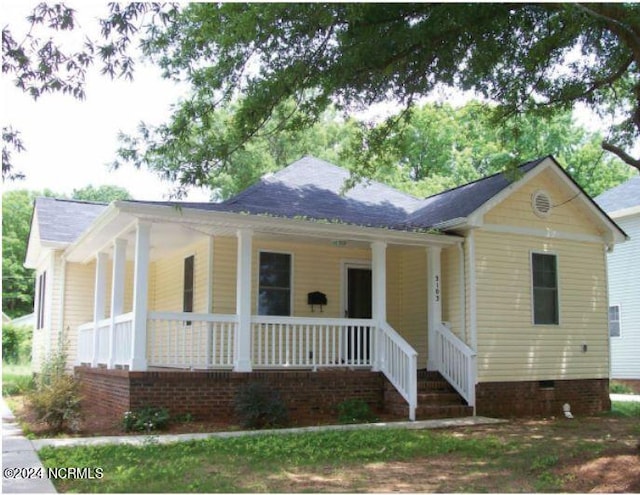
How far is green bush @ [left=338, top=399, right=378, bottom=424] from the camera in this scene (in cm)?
1136

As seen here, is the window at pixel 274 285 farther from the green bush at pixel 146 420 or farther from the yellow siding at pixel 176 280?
the green bush at pixel 146 420

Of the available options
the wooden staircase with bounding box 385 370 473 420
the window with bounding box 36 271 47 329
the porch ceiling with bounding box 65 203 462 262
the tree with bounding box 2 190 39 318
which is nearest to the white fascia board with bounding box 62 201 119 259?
the porch ceiling with bounding box 65 203 462 262

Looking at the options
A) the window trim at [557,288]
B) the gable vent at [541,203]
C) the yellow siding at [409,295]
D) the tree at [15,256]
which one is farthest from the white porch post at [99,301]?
the tree at [15,256]

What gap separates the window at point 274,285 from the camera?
13.7m

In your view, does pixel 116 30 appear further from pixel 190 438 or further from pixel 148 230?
pixel 190 438

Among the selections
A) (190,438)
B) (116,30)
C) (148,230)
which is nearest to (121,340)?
(148,230)

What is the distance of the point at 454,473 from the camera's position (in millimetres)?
7215

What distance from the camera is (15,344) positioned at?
34031mm

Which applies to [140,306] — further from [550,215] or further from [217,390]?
[550,215]

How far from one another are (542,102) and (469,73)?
1.48 m

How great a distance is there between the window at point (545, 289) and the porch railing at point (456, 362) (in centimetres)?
198

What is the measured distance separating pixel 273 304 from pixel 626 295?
11729 mm

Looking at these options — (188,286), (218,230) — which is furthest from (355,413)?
(188,286)

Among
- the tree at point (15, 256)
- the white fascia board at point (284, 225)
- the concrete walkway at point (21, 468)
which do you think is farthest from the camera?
the tree at point (15, 256)
